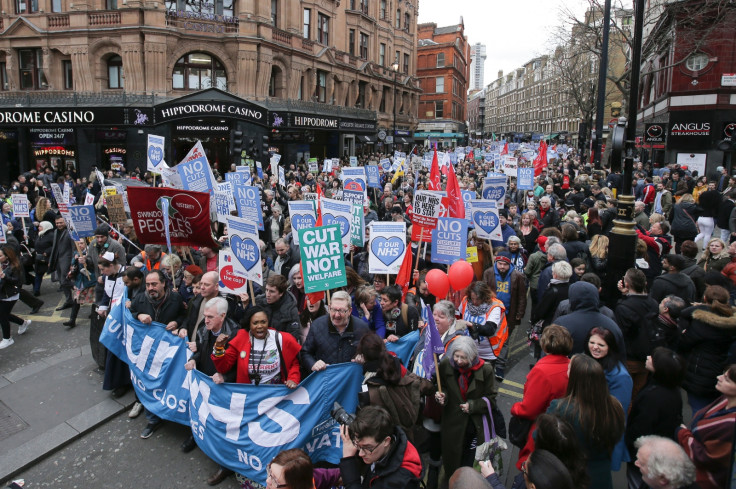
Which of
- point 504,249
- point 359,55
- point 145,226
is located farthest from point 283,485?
point 359,55

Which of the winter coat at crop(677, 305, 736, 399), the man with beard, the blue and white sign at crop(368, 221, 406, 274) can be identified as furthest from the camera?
the blue and white sign at crop(368, 221, 406, 274)

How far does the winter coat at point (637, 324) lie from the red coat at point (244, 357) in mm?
3455

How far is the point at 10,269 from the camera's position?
25.6ft

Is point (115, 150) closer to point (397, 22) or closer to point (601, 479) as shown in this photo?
point (601, 479)

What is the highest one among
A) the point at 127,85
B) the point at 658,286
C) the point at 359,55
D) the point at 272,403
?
the point at 359,55

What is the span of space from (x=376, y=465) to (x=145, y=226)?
5.14 m

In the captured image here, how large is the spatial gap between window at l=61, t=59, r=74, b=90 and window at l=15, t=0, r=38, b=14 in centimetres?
304

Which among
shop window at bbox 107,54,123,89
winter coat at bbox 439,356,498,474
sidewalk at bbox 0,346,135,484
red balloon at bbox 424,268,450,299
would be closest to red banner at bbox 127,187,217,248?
sidewalk at bbox 0,346,135,484

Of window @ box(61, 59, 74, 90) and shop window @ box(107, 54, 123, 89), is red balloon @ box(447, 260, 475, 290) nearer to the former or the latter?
shop window @ box(107, 54, 123, 89)

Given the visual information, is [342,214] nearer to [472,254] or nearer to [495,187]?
[472,254]

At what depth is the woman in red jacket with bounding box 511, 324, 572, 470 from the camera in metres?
3.70

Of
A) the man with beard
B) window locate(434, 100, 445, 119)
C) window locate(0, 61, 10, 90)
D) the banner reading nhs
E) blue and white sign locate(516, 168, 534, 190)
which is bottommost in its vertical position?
the banner reading nhs

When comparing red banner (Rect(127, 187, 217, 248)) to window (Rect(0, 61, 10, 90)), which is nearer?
red banner (Rect(127, 187, 217, 248))

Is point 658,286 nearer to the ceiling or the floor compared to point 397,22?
nearer to the floor
